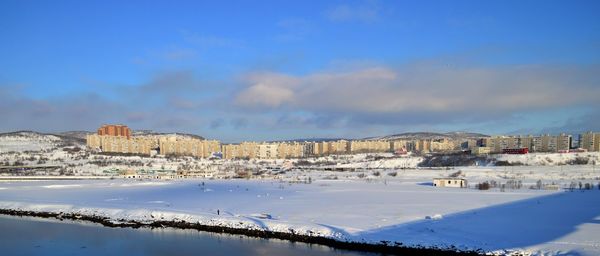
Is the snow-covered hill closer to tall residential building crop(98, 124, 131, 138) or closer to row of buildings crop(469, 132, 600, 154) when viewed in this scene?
tall residential building crop(98, 124, 131, 138)

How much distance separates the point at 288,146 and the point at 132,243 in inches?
3931

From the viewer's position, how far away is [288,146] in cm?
11550

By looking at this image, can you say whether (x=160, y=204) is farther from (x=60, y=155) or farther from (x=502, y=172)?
(x=60, y=155)

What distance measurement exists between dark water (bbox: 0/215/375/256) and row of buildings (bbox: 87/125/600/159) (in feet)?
248

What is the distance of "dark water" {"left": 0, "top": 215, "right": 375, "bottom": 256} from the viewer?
46.6ft

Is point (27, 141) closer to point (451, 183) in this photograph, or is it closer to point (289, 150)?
point (289, 150)

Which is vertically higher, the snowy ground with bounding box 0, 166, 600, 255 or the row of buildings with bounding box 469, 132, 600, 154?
the row of buildings with bounding box 469, 132, 600, 154

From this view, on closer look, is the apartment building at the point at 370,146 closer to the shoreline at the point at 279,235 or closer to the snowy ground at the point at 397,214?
the snowy ground at the point at 397,214

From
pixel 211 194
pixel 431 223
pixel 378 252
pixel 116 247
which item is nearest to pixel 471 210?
pixel 431 223

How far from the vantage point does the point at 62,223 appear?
2050cm

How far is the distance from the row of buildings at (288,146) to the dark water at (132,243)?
7557 cm

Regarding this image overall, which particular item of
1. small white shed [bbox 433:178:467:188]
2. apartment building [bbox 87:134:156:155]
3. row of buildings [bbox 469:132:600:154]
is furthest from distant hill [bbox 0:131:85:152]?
small white shed [bbox 433:178:467:188]

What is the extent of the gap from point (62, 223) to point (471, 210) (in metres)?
17.7

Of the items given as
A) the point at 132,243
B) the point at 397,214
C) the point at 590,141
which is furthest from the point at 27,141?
the point at 590,141
